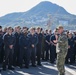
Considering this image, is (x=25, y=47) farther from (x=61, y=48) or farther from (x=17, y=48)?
(x=61, y=48)

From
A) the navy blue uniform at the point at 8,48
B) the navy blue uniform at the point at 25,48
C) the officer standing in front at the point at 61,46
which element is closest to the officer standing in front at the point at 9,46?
the navy blue uniform at the point at 8,48

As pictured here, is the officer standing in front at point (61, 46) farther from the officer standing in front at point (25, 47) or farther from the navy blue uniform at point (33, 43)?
the navy blue uniform at point (33, 43)

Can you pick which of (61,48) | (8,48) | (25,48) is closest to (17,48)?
(25,48)

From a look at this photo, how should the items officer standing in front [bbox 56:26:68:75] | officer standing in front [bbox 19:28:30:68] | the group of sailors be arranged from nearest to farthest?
officer standing in front [bbox 56:26:68:75]
the group of sailors
officer standing in front [bbox 19:28:30:68]

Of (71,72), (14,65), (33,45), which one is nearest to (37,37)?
(33,45)

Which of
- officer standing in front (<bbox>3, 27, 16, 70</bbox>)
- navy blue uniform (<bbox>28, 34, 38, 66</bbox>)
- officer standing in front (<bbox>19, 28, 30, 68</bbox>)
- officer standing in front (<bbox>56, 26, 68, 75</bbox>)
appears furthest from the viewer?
navy blue uniform (<bbox>28, 34, 38, 66</bbox>)

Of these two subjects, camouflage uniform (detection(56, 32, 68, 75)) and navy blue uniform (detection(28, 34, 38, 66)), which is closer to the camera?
camouflage uniform (detection(56, 32, 68, 75))

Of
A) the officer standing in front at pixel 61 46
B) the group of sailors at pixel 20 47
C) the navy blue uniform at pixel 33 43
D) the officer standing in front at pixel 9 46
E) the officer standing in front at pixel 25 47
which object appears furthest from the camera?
the navy blue uniform at pixel 33 43

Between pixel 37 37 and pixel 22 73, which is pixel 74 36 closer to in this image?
pixel 37 37

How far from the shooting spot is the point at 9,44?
50.8 ft

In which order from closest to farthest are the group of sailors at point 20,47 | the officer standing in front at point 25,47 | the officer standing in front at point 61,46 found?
the officer standing in front at point 61,46 < the group of sailors at point 20,47 < the officer standing in front at point 25,47

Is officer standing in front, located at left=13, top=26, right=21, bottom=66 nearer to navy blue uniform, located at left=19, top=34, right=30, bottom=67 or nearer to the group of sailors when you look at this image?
the group of sailors

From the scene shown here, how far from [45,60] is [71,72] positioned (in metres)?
5.08

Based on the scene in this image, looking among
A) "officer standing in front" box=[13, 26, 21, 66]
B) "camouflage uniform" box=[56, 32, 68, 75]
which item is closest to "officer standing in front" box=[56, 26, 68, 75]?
"camouflage uniform" box=[56, 32, 68, 75]
